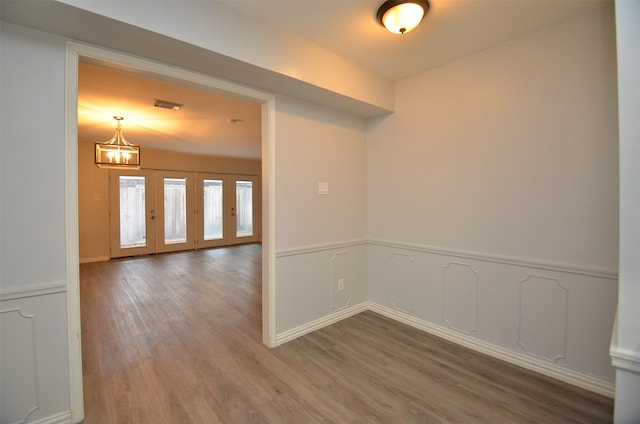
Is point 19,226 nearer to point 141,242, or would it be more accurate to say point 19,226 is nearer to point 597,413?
point 597,413

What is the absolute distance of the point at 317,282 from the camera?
123 inches

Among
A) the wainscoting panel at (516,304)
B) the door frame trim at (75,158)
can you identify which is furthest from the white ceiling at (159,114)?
the wainscoting panel at (516,304)

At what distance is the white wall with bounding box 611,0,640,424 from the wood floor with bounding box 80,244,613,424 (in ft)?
2.55

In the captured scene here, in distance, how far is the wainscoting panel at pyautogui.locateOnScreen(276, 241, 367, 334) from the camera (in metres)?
2.86

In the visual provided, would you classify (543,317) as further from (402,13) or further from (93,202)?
(93,202)

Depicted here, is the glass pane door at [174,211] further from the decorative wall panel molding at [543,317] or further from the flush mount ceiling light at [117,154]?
the decorative wall panel molding at [543,317]

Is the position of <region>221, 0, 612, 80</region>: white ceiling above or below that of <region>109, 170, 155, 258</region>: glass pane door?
above

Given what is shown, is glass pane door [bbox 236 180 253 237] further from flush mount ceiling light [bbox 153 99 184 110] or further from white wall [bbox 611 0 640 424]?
white wall [bbox 611 0 640 424]

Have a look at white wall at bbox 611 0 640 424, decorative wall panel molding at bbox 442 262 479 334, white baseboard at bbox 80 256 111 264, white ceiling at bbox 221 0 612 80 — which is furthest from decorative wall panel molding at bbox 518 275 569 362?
white baseboard at bbox 80 256 111 264

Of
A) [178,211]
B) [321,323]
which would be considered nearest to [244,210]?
[178,211]

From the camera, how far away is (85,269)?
587 centimetres

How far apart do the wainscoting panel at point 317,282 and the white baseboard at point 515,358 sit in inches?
23.3

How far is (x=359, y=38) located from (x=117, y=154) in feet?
13.0

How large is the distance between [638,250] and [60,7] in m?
3.07
